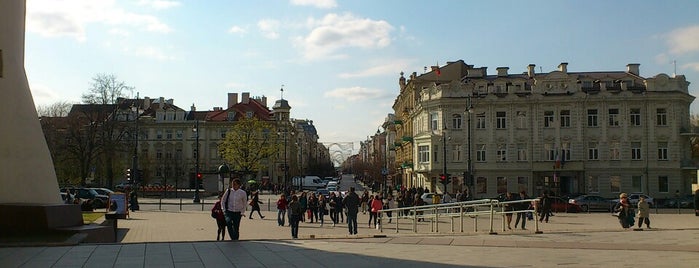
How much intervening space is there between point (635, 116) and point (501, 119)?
11.3m

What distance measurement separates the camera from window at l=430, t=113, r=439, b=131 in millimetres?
60312

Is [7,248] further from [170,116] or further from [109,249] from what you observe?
[170,116]

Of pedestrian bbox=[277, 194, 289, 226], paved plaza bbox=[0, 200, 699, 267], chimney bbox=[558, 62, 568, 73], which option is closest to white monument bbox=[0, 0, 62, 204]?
paved plaza bbox=[0, 200, 699, 267]

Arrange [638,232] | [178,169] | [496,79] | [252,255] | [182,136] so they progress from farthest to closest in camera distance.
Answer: [182,136], [178,169], [496,79], [638,232], [252,255]

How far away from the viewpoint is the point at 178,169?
89625mm

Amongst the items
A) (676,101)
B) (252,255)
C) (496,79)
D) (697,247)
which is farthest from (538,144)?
(252,255)

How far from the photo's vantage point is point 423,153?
62750mm

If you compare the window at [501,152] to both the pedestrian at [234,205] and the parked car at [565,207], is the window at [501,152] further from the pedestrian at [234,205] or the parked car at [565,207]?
the pedestrian at [234,205]

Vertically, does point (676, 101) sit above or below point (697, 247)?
above

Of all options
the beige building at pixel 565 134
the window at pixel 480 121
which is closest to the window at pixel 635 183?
the beige building at pixel 565 134

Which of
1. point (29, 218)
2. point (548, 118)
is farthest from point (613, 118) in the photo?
point (29, 218)

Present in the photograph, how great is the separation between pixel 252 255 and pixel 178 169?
8004 cm

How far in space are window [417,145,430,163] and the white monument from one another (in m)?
45.2

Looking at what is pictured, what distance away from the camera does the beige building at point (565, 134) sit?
56094mm
